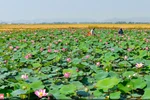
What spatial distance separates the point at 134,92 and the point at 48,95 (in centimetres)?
90

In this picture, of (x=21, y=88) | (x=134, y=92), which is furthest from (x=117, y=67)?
(x=21, y=88)

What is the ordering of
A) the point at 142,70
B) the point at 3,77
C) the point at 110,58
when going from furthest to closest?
the point at 110,58 → the point at 142,70 → the point at 3,77

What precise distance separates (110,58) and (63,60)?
87 centimetres

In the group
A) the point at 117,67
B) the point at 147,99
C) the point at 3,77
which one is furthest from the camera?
the point at 117,67

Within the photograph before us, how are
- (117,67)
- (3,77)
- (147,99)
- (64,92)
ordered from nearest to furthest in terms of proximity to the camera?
1. (147,99)
2. (64,92)
3. (3,77)
4. (117,67)

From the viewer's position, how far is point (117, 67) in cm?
513

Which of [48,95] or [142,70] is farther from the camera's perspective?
[142,70]

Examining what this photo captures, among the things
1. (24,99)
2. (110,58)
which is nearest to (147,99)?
(24,99)

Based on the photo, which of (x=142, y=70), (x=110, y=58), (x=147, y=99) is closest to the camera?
(x=147, y=99)

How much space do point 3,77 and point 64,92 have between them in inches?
51.0

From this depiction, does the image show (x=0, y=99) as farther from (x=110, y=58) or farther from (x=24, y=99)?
(x=110, y=58)

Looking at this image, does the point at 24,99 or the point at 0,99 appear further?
the point at 24,99

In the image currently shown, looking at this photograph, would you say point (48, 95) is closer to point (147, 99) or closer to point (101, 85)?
point (101, 85)

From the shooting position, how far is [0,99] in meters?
2.95
